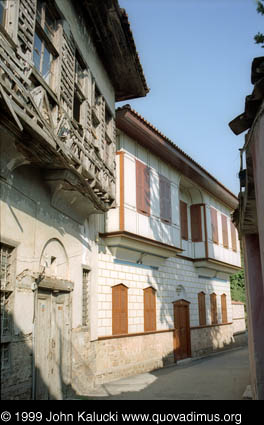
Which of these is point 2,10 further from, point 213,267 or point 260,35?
point 213,267

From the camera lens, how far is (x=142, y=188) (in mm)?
14266

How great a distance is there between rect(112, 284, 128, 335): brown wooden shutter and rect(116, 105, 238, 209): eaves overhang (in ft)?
16.6

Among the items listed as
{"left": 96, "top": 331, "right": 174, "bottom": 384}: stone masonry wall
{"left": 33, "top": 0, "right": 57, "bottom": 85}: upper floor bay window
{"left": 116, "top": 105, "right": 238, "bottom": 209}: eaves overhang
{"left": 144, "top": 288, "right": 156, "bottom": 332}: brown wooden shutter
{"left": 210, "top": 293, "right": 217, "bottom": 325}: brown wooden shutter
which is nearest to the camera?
{"left": 33, "top": 0, "right": 57, "bottom": 85}: upper floor bay window

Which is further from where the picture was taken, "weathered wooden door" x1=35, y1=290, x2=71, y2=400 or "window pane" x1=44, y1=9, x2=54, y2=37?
"window pane" x1=44, y1=9, x2=54, y2=37

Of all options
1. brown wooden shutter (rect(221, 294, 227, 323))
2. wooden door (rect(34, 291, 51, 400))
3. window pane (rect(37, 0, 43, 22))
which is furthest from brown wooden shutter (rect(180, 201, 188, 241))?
window pane (rect(37, 0, 43, 22))

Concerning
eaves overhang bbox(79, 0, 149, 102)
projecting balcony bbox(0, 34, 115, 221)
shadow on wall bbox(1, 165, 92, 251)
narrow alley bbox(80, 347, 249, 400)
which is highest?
eaves overhang bbox(79, 0, 149, 102)

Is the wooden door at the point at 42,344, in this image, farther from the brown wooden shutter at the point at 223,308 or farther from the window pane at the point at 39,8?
the brown wooden shutter at the point at 223,308

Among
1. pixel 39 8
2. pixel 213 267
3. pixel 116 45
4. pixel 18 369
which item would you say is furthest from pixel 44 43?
pixel 213 267

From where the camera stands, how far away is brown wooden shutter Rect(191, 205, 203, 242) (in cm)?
1962

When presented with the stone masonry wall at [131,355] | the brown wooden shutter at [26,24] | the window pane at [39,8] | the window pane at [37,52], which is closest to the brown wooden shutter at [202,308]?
the stone masonry wall at [131,355]

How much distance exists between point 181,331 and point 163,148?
7.57 m

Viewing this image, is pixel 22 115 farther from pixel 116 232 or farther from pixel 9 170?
pixel 116 232

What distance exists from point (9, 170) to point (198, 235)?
548 inches

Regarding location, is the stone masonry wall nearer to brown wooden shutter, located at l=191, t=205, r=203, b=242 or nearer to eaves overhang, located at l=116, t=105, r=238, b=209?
brown wooden shutter, located at l=191, t=205, r=203, b=242
